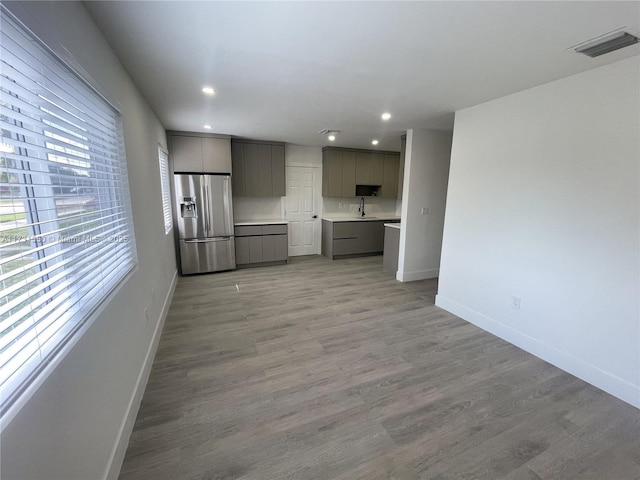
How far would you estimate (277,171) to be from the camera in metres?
5.33

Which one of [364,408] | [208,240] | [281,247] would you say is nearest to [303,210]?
[281,247]

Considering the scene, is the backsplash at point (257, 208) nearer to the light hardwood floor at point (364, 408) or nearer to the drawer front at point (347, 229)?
the drawer front at point (347, 229)

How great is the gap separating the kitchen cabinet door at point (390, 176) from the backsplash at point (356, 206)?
320 millimetres

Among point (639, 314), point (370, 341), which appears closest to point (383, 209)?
point (370, 341)

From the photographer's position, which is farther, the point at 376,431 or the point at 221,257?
the point at 221,257

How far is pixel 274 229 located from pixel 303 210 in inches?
40.9

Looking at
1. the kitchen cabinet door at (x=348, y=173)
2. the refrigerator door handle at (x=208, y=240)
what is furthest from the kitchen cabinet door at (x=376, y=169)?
the refrigerator door handle at (x=208, y=240)

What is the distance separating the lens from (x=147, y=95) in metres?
2.64

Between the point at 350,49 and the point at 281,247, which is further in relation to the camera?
the point at 281,247

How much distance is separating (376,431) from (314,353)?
0.90 metres

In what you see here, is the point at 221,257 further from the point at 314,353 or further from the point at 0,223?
the point at 0,223

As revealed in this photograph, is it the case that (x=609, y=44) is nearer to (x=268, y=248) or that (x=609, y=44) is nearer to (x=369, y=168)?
(x=369, y=168)

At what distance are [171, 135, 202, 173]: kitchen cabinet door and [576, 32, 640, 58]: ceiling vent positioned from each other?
4506 mm

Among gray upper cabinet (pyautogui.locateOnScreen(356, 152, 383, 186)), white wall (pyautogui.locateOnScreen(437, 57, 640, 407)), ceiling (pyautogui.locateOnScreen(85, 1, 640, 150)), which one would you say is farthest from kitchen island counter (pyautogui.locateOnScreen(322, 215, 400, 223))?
ceiling (pyautogui.locateOnScreen(85, 1, 640, 150))
